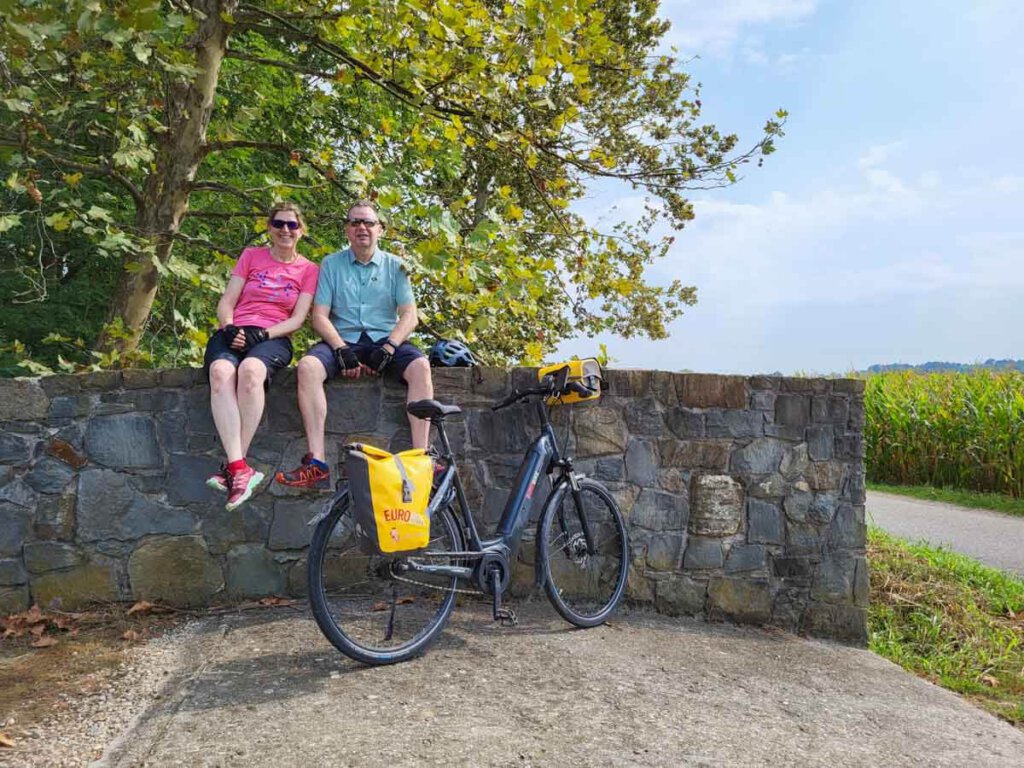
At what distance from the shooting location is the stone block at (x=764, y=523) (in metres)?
5.20

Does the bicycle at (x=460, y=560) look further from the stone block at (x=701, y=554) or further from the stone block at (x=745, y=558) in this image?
the stone block at (x=745, y=558)

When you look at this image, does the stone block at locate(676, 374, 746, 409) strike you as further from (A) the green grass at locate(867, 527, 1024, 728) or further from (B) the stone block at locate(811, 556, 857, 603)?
(A) the green grass at locate(867, 527, 1024, 728)

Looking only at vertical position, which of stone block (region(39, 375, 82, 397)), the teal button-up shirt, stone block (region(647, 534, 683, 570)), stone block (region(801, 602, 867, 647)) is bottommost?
stone block (region(801, 602, 867, 647))

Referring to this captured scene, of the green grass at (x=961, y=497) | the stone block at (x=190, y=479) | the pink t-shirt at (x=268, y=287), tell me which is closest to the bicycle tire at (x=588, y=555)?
the pink t-shirt at (x=268, y=287)

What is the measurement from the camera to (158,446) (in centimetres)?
469

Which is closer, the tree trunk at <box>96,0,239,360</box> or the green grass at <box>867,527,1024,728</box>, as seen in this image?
the green grass at <box>867,527,1024,728</box>

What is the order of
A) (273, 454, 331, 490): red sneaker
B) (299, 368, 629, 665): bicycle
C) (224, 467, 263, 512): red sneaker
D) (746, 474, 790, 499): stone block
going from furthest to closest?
(746, 474, 790, 499): stone block < (273, 454, 331, 490): red sneaker < (224, 467, 263, 512): red sneaker < (299, 368, 629, 665): bicycle

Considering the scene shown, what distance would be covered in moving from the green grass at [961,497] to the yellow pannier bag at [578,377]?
10.4 meters

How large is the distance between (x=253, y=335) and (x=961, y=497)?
493 inches

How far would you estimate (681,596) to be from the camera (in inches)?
200

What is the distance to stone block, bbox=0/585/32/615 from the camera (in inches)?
184

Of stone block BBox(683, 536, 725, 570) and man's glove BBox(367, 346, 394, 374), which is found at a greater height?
man's glove BBox(367, 346, 394, 374)

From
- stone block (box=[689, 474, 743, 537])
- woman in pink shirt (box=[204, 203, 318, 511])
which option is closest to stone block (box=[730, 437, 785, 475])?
stone block (box=[689, 474, 743, 537])

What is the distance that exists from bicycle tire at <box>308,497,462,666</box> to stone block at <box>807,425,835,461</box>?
250cm
